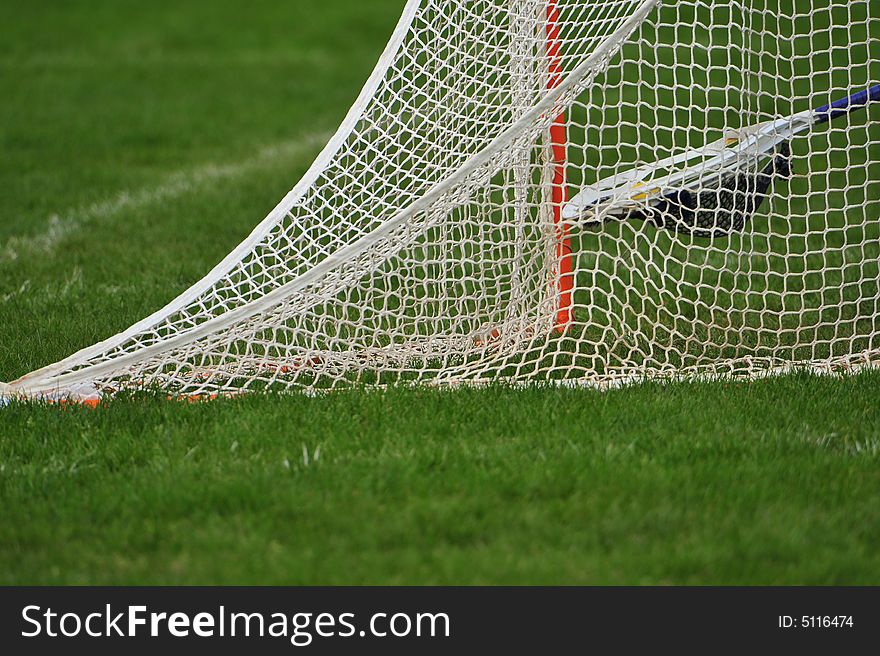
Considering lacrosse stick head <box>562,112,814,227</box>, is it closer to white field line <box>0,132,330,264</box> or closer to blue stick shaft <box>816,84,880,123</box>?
blue stick shaft <box>816,84,880,123</box>

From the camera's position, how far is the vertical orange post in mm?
4195

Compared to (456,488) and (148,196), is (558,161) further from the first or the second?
(148,196)

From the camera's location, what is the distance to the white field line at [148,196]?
6.69 m

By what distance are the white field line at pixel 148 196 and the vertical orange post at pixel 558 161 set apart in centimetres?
341

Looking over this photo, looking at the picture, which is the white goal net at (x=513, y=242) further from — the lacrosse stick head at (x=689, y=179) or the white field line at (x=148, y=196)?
the white field line at (x=148, y=196)

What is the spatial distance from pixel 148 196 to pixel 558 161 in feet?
14.1

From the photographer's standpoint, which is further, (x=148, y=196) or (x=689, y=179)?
(x=148, y=196)

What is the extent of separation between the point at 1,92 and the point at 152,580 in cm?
967

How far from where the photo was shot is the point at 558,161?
4352 mm

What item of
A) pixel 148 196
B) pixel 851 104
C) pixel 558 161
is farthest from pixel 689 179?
pixel 148 196
